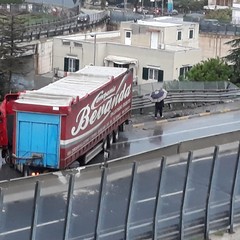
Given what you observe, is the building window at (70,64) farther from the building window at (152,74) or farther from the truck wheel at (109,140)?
the truck wheel at (109,140)

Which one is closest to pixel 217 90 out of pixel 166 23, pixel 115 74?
pixel 115 74

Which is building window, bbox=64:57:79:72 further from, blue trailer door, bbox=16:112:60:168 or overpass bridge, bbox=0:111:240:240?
overpass bridge, bbox=0:111:240:240

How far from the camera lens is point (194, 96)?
31.8 metres

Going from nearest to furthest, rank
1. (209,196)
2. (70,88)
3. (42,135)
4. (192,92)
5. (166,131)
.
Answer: (209,196) < (42,135) < (70,88) < (166,131) < (192,92)

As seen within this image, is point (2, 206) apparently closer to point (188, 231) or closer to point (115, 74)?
point (188, 231)

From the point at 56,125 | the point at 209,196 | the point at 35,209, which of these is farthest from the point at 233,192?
the point at 56,125

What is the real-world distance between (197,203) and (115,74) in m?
14.9

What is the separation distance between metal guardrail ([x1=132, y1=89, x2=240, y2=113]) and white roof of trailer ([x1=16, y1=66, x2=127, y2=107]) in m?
4.19

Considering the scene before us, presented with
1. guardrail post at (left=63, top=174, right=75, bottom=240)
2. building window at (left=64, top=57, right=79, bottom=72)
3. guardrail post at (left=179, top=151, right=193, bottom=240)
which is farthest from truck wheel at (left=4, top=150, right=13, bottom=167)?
building window at (left=64, top=57, right=79, bottom=72)

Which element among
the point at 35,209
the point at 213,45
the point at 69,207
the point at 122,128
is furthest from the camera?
the point at 213,45

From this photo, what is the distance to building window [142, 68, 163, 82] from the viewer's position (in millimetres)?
46875

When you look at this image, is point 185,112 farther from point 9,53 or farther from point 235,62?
point 9,53

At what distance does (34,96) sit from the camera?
1980 centimetres

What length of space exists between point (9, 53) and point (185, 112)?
56.2 ft
